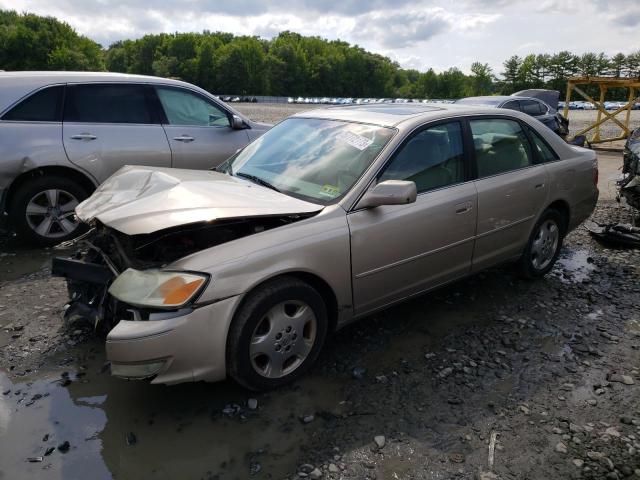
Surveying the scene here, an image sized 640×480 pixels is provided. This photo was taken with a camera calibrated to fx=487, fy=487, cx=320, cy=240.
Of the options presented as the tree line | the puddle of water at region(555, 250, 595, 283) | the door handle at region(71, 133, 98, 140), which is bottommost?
the puddle of water at region(555, 250, 595, 283)

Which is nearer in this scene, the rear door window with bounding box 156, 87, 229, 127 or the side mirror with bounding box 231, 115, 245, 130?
the rear door window with bounding box 156, 87, 229, 127

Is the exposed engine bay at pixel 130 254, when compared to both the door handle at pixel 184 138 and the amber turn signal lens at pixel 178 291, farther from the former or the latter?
the door handle at pixel 184 138

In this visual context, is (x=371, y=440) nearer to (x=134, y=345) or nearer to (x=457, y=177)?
(x=134, y=345)

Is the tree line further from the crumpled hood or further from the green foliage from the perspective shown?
the crumpled hood

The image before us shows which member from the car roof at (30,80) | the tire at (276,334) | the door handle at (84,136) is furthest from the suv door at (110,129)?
the tire at (276,334)

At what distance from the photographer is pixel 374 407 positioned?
2.87 metres

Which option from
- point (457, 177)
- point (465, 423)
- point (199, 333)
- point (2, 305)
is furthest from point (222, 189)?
point (2, 305)

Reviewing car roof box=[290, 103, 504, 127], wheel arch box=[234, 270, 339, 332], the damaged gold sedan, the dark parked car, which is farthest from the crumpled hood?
the dark parked car

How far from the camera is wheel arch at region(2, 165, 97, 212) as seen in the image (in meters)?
5.12

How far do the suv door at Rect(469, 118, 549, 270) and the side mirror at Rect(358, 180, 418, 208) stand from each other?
1.04 meters

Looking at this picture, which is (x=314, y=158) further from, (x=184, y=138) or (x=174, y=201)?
(x=184, y=138)

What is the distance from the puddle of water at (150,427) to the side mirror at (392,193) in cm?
120

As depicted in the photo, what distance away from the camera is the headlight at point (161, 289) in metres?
2.56

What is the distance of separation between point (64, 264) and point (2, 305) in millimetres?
1391
